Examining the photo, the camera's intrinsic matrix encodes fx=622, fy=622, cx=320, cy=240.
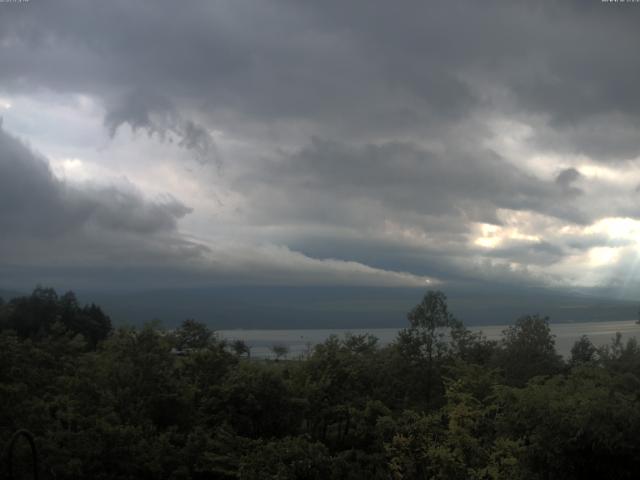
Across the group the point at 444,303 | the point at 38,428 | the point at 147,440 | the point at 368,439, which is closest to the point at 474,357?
the point at 444,303

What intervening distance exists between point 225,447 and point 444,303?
19.4 meters

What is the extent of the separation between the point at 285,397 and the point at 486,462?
9.50 metres

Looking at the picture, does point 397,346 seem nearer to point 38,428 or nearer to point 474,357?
point 474,357

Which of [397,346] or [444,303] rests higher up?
[444,303]

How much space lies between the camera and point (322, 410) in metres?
28.4

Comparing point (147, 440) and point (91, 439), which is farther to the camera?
point (147, 440)

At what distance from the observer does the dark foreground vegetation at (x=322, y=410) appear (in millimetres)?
17516

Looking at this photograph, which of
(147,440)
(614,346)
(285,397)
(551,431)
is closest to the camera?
(551,431)

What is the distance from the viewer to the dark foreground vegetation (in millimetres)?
17516

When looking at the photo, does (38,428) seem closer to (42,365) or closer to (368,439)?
(42,365)

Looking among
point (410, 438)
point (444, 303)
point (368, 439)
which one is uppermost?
point (444, 303)

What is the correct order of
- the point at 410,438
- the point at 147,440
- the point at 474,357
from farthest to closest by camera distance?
the point at 474,357 → the point at 147,440 → the point at 410,438

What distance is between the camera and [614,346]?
5297cm

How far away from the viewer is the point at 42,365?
28.9 meters
